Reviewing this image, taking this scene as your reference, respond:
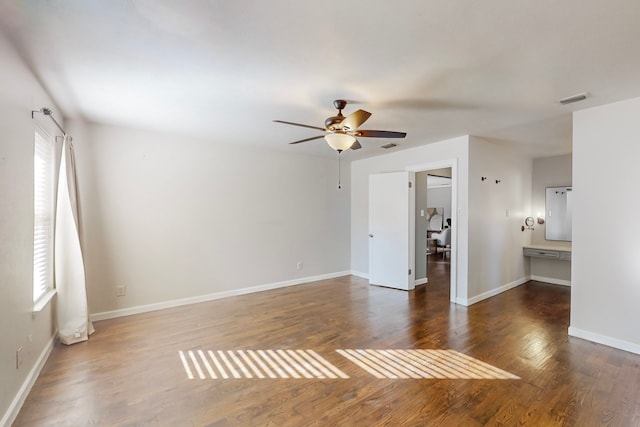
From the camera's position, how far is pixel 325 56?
2.06 meters

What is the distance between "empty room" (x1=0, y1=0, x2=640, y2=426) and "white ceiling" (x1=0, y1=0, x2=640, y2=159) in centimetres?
2

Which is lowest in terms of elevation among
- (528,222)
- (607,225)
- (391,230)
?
(391,230)

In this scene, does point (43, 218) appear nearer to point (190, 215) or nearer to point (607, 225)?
point (190, 215)

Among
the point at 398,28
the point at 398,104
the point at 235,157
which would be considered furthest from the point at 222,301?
the point at 398,28

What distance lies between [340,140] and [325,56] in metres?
0.83

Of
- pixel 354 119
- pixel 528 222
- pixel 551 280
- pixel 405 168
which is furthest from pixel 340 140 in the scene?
pixel 551 280

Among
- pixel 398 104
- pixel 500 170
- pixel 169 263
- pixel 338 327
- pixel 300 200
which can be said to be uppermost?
pixel 398 104

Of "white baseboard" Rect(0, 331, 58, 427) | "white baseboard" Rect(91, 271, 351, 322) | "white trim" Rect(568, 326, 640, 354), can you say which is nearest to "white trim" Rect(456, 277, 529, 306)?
"white trim" Rect(568, 326, 640, 354)

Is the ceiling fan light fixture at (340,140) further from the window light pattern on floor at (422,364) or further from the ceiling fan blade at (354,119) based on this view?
the window light pattern on floor at (422,364)

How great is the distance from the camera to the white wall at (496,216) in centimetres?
429

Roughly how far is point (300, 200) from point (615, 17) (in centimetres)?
438

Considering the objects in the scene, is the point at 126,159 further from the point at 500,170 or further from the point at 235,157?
the point at 500,170

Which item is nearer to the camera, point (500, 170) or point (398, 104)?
point (398, 104)

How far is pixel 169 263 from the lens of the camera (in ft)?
13.7
